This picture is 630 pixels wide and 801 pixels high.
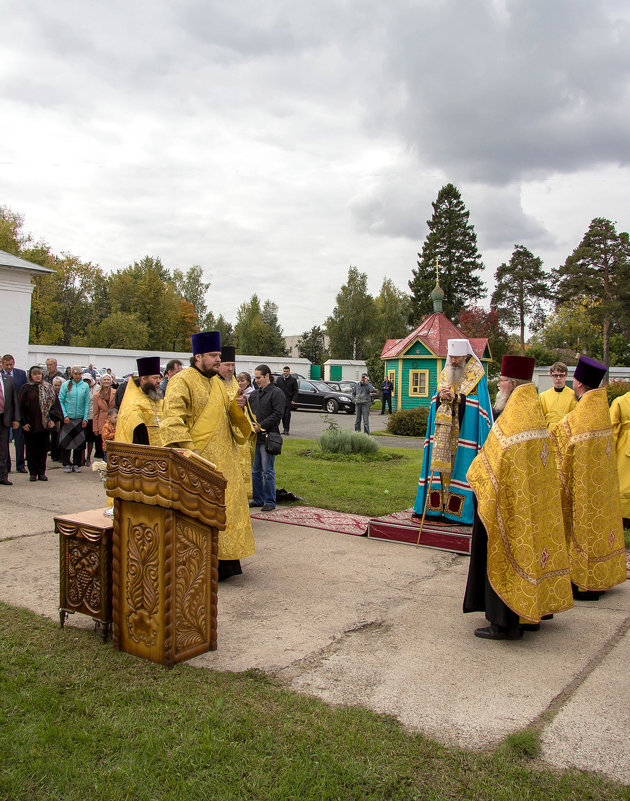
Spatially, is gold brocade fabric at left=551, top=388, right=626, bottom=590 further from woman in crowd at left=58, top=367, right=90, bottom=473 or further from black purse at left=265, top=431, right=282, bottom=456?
woman in crowd at left=58, top=367, right=90, bottom=473

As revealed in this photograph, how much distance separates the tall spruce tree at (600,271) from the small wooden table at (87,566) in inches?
2027

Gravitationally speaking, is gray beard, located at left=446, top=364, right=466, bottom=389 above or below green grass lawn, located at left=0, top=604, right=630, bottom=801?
above

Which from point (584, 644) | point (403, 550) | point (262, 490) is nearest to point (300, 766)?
point (584, 644)

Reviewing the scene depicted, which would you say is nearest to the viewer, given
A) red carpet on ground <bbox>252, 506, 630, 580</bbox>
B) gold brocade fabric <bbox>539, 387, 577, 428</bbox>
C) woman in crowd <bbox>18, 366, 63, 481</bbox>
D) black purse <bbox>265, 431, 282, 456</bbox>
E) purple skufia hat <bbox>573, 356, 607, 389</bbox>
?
purple skufia hat <bbox>573, 356, 607, 389</bbox>

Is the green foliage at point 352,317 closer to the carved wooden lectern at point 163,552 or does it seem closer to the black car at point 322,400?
the black car at point 322,400

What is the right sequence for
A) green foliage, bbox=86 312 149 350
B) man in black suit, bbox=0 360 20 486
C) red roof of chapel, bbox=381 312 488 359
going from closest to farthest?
man in black suit, bbox=0 360 20 486
red roof of chapel, bbox=381 312 488 359
green foliage, bbox=86 312 149 350

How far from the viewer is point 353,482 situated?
11.5 meters

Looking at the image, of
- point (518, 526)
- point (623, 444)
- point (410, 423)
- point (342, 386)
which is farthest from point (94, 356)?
point (518, 526)

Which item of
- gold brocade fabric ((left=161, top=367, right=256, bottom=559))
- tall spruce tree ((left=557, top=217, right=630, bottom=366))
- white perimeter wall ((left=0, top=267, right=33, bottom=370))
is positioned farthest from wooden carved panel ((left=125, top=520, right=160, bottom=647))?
tall spruce tree ((left=557, top=217, right=630, bottom=366))

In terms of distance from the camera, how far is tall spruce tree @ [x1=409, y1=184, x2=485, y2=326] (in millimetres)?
61750

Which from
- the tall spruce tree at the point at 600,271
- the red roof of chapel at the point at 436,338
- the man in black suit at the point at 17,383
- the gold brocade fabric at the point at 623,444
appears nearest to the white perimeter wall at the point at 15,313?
the man in black suit at the point at 17,383

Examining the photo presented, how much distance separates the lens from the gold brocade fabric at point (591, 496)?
5641 mm

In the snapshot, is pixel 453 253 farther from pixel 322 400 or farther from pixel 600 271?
pixel 322 400

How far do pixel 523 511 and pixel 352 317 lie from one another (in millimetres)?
70414
